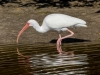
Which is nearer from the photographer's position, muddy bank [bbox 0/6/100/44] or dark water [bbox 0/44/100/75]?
dark water [bbox 0/44/100/75]

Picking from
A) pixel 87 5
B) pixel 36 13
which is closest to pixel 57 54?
pixel 36 13

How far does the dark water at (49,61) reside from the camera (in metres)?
10.0

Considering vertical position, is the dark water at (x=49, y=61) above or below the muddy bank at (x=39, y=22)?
above

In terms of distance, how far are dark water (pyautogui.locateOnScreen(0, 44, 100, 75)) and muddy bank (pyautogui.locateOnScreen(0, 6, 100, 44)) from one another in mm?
2371

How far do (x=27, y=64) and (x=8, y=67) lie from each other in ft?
2.18

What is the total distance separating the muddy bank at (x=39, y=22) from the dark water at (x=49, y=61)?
2.37 m

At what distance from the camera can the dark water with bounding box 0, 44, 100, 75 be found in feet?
32.8

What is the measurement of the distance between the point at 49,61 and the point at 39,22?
9555 mm

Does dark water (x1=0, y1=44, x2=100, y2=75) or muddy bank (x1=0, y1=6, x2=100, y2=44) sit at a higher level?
dark water (x1=0, y1=44, x2=100, y2=75)

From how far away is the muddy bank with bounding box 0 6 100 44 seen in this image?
17500 mm

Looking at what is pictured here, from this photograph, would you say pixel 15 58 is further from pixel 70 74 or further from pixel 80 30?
pixel 80 30

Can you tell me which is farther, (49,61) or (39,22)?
(39,22)

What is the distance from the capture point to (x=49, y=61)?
11.5 meters

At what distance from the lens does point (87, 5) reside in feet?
82.4
